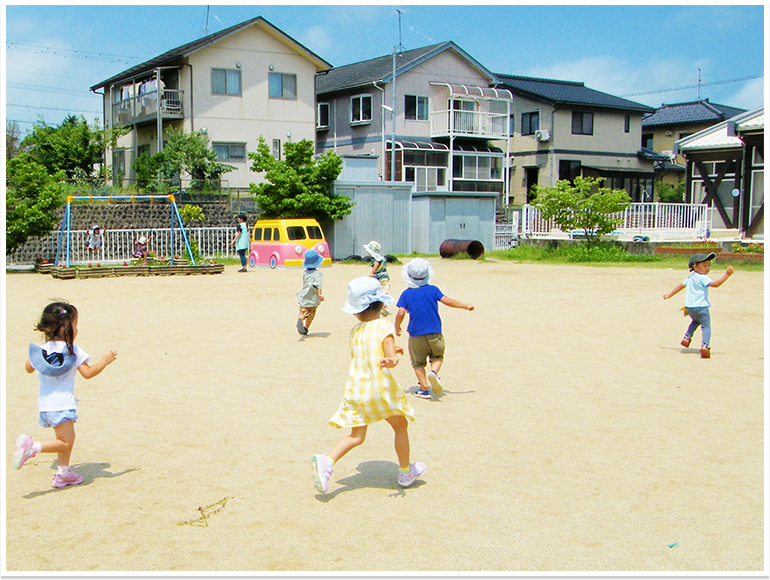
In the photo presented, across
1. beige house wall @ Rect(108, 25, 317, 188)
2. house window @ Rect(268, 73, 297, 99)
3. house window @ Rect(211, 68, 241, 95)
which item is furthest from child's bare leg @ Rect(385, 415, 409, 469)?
house window @ Rect(268, 73, 297, 99)

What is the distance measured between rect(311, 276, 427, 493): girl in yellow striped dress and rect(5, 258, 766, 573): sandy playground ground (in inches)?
10.3

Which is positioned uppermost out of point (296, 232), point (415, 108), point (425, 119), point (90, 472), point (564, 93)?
point (564, 93)

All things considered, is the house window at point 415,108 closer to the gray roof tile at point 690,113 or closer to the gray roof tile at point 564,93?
the gray roof tile at point 564,93

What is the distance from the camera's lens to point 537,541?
4.03 m

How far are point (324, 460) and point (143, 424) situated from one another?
2.29 metres

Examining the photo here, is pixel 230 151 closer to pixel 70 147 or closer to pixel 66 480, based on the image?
pixel 70 147

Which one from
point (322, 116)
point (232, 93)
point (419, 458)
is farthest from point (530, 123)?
point (419, 458)

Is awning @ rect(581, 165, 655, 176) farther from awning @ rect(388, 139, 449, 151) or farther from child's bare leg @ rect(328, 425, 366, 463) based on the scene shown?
child's bare leg @ rect(328, 425, 366, 463)

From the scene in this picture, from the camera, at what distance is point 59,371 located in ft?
15.7

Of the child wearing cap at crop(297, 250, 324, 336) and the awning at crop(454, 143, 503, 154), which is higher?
the awning at crop(454, 143, 503, 154)

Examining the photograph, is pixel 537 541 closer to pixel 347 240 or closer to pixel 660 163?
pixel 347 240

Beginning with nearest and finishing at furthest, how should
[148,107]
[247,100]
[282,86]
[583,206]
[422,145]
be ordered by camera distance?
[583,206], [247,100], [148,107], [282,86], [422,145]

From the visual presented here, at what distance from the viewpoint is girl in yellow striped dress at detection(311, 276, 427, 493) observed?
4.83 metres

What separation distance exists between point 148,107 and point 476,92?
1569 centimetres
